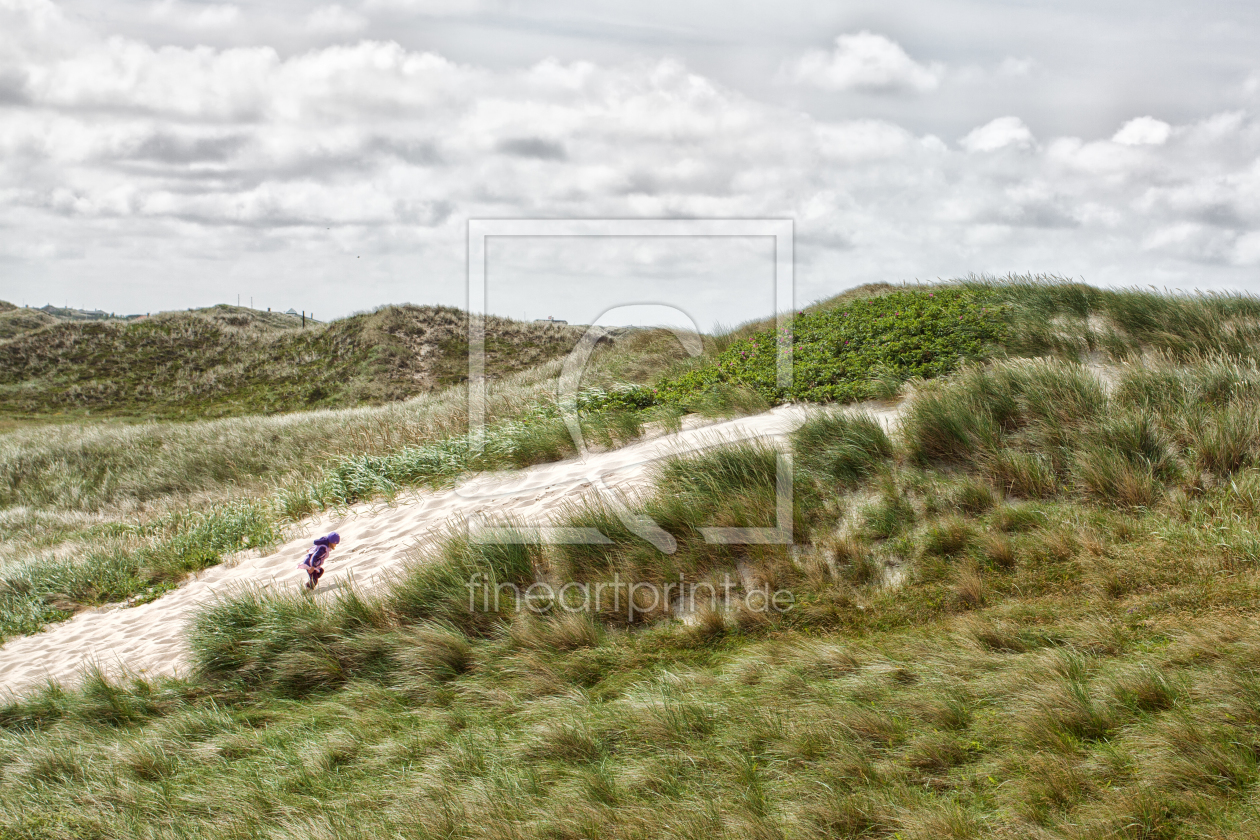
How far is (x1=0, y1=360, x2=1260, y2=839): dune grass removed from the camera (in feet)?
10.5

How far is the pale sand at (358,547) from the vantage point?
7086mm

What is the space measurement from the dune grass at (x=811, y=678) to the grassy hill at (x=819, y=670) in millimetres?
20

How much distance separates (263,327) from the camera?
5044cm

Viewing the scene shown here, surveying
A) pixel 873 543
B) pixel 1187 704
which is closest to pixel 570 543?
pixel 873 543

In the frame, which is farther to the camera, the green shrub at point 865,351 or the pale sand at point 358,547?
the green shrub at point 865,351

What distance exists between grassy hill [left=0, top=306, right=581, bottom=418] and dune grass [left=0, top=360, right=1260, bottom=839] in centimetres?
3109

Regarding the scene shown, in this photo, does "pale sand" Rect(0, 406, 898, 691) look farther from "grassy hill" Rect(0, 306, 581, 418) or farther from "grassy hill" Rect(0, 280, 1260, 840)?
"grassy hill" Rect(0, 306, 581, 418)

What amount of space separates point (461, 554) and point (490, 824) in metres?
3.22

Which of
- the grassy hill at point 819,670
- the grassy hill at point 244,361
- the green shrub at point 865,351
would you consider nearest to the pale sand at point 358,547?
the grassy hill at point 819,670

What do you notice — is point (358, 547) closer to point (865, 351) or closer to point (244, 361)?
point (865, 351)

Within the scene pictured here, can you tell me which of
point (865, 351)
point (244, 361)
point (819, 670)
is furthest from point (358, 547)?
point (244, 361)

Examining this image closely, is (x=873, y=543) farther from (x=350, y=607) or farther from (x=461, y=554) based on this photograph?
(x=350, y=607)

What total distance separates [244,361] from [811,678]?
46417 mm

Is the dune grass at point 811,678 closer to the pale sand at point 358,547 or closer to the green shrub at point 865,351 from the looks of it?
the pale sand at point 358,547
